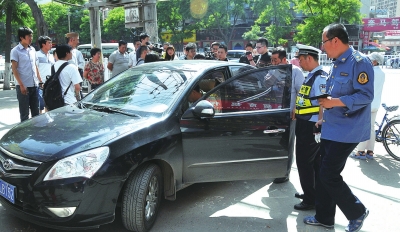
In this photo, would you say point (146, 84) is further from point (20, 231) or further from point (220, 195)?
point (20, 231)

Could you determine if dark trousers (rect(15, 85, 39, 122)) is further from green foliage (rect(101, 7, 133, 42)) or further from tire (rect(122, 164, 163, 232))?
→ green foliage (rect(101, 7, 133, 42))

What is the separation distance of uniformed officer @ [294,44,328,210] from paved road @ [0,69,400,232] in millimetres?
297

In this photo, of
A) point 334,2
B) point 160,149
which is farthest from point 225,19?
point 160,149

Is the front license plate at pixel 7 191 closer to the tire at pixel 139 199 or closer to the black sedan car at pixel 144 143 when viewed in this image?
the black sedan car at pixel 144 143

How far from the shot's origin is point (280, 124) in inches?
146

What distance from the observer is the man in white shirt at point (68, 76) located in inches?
191

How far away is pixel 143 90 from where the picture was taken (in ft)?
12.3

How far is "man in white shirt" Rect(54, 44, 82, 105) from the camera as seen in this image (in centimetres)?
486

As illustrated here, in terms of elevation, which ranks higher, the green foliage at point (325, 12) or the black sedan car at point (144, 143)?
the green foliage at point (325, 12)

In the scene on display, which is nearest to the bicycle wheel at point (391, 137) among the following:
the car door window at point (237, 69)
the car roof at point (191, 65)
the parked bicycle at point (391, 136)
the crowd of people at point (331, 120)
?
the parked bicycle at point (391, 136)

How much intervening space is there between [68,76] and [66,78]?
0.04 metres

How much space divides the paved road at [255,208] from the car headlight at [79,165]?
0.77 meters

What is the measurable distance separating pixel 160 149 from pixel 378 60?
3.80 meters

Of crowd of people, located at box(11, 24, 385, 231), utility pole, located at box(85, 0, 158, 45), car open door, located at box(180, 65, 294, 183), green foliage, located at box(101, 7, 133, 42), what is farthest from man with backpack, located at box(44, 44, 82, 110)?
green foliage, located at box(101, 7, 133, 42)
